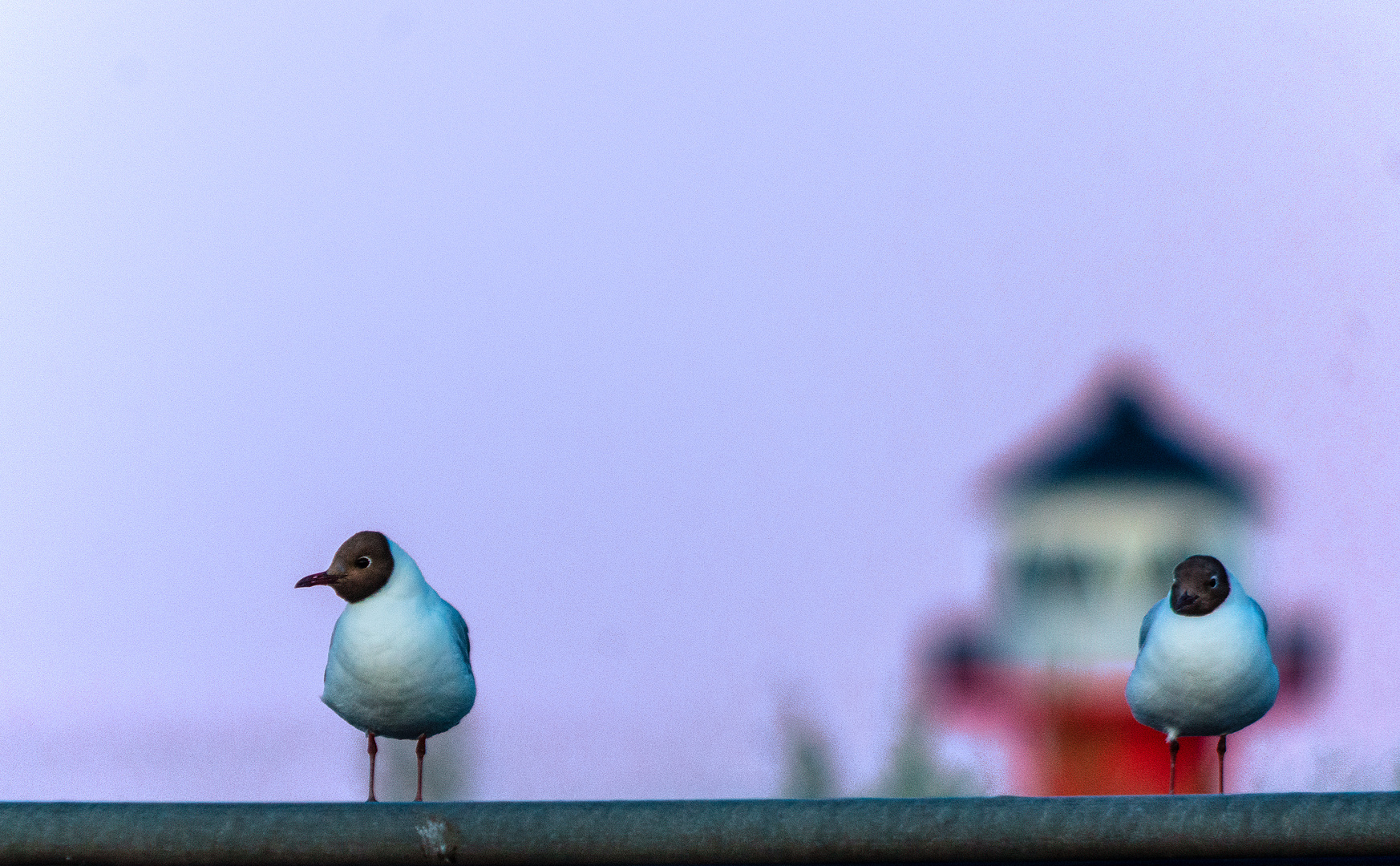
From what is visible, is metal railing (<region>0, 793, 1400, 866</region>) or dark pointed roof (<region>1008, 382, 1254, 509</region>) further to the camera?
dark pointed roof (<region>1008, 382, 1254, 509</region>)

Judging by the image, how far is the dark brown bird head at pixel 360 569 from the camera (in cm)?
497

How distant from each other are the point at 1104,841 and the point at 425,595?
2585 mm

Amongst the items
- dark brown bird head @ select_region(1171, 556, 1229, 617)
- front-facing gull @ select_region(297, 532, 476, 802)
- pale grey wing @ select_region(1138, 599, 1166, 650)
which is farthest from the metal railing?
pale grey wing @ select_region(1138, 599, 1166, 650)

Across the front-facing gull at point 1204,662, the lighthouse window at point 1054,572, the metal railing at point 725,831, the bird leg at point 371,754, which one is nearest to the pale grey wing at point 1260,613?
the front-facing gull at point 1204,662

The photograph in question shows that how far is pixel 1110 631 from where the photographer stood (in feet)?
46.6

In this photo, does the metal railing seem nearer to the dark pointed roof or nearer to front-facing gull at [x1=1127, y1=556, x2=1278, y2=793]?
front-facing gull at [x1=1127, y1=556, x2=1278, y2=793]

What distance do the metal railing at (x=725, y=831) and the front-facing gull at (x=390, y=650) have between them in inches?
74.1

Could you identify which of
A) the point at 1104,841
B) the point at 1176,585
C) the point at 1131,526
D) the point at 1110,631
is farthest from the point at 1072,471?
the point at 1104,841

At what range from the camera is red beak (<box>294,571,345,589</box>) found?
5004 mm

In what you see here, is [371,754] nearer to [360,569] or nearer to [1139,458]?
[360,569]

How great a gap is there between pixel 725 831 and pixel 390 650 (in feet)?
7.02

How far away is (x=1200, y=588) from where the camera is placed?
199 inches

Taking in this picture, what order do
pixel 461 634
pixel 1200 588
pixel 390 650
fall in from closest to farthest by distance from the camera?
1. pixel 390 650
2. pixel 1200 588
3. pixel 461 634

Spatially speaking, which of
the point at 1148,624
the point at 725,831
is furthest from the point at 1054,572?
the point at 725,831
